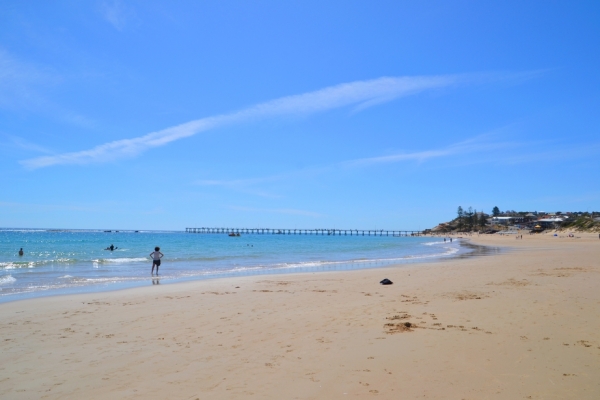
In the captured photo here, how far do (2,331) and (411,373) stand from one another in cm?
784

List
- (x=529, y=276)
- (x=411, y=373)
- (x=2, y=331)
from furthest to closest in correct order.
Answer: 1. (x=529, y=276)
2. (x=2, y=331)
3. (x=411, y=373)

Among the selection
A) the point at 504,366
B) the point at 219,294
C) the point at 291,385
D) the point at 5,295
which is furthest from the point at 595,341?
the point at 5,295

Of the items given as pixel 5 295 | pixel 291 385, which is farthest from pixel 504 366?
pixel 5 295

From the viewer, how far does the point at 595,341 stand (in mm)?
6848

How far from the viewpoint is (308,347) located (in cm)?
686

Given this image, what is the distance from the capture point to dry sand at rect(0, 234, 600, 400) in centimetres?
512

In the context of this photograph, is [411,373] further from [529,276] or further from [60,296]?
[529,276]

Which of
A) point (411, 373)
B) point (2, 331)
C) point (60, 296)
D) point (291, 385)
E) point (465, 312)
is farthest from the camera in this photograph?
point (60, 296)

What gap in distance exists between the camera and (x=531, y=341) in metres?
6.93

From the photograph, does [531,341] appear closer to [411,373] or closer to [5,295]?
[411,373]

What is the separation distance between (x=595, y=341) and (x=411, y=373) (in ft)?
11.7

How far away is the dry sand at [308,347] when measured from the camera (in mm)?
5125

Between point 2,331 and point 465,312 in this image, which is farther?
point 465,312

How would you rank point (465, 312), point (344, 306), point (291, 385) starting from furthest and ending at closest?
point (344, 306), point (465, 312), point (291, 385)
